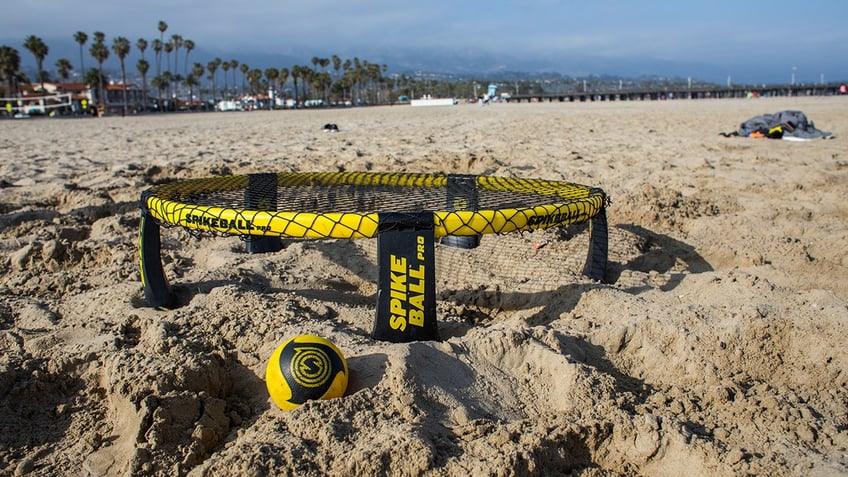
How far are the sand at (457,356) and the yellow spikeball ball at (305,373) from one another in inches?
2.9

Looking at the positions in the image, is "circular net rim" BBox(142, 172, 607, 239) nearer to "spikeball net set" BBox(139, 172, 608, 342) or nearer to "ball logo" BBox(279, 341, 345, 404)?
"spikeball net set" BBox(139, 172, 608, 342)

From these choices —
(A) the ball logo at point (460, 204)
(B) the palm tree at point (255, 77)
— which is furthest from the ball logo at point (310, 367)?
(B) the palm tree at point (255, 77)

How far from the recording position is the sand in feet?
6.06

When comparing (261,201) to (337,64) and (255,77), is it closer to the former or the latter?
(255,77)

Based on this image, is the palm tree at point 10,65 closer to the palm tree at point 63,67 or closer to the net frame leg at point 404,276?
the palm tree at point 63,67

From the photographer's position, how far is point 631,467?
187 centimetres

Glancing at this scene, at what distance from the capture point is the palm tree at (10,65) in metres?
49.6

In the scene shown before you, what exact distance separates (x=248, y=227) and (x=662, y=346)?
1.88 metres

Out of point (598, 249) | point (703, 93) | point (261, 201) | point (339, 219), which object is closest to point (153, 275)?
point (261, 201)

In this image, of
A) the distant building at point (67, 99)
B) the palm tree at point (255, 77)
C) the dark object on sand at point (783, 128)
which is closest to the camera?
the dark object on sand at point (783, 128)

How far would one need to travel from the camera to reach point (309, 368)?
201 cm

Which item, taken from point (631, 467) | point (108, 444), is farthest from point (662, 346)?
point (108, 444)

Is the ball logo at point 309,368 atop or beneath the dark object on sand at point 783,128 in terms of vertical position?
beneath

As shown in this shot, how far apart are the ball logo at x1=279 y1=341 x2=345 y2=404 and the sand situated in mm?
82
